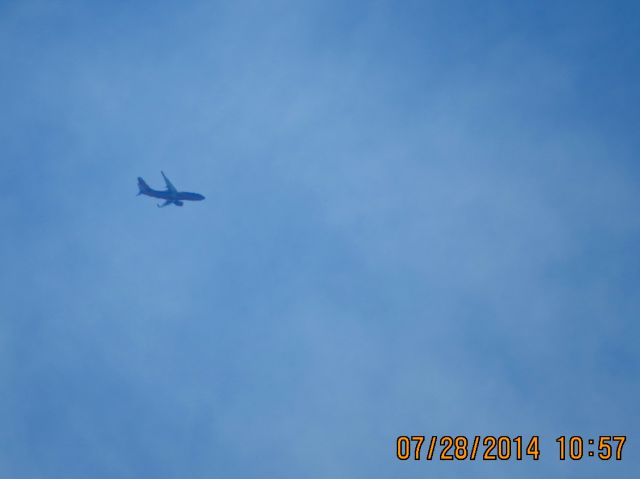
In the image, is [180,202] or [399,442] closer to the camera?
[399,442]

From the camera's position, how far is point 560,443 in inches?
5113

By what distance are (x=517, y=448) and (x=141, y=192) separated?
109 meters

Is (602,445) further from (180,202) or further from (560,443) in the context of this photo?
(180,202)

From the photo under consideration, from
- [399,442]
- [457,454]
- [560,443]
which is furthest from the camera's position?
[560,443]

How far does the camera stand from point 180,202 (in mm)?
133125

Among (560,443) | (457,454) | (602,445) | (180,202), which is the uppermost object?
(180,202)

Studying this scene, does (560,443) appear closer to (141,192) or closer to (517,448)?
(517,448)

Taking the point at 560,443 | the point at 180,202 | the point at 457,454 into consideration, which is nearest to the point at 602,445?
the point at 457,454

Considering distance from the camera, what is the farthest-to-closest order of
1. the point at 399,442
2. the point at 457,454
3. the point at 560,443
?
the point at 560,443, the point at 399,442, the point at 457,454

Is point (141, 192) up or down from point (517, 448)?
up

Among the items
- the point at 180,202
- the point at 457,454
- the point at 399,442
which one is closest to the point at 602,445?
the point at 457,454

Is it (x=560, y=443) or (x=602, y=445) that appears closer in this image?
(x=602, y=445)

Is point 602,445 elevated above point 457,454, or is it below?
above

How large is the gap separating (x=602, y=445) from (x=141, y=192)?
344 ft
